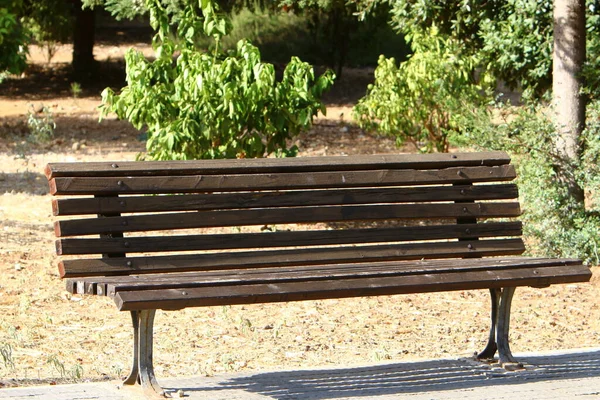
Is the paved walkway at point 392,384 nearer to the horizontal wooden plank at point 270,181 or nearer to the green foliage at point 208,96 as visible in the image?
the horizontal wooden plank at point 270,181

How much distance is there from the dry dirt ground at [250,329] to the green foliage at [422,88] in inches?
132

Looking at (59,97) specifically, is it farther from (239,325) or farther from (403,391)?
(403,391)

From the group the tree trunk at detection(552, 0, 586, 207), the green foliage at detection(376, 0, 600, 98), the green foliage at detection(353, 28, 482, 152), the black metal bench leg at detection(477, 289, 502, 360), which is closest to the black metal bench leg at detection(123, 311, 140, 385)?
the black metal bench leg at detection(477, 289, 502, 360)

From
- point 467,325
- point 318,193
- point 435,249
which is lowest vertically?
point 467,325

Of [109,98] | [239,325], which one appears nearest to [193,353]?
[239,325]

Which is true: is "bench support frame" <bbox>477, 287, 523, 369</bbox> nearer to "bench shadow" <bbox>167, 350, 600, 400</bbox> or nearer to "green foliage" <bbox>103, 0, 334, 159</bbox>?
"bench shadow" <bbox>167, 350, 600, 400</bbox>

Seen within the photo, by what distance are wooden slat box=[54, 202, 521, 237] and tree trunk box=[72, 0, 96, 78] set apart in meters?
14.9

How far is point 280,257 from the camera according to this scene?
4527 millimetres

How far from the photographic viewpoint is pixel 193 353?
5.09 metres

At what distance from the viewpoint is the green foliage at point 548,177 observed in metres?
7.16

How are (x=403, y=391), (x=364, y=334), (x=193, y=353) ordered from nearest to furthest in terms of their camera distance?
(x=403, y=391) → (x=193, y=353) → (x=364, y=334)

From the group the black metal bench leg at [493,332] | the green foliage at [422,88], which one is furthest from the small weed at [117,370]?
the green foliage at [422,88]

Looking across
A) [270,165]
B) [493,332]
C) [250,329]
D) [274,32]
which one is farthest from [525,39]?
[274,32]

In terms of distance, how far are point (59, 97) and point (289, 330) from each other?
1275 centimetres
